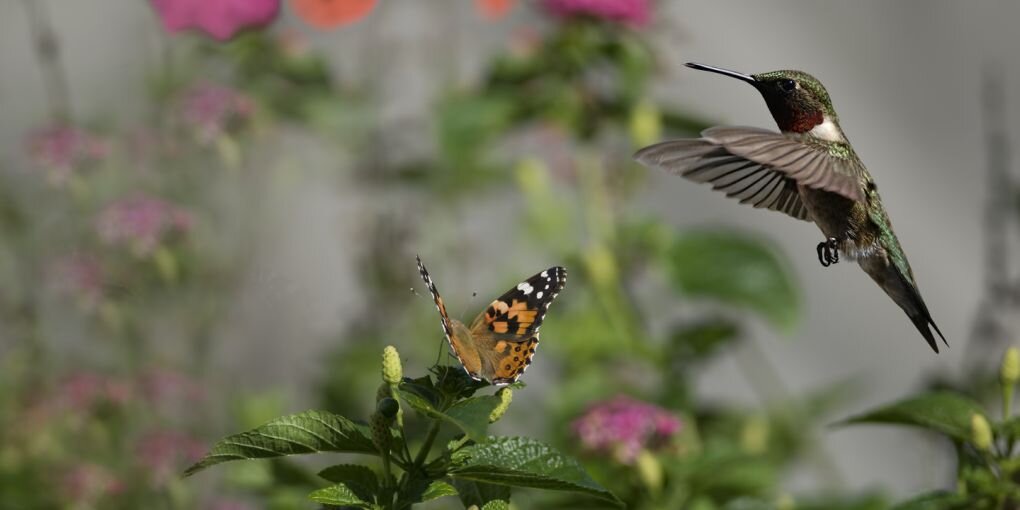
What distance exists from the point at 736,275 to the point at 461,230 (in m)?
0.95

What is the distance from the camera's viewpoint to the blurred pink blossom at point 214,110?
5.09ft

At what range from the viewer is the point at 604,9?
136cm

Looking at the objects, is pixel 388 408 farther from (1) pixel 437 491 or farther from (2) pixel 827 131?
(2) pixel 827 131

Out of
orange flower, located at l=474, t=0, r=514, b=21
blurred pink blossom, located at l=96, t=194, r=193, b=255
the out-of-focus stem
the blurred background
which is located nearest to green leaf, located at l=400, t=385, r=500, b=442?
the blurred background

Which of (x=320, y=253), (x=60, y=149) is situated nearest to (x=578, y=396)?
(x=60, y=149)

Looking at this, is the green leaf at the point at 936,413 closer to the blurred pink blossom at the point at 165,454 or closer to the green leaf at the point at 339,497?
the green leaf at the point at 339,497

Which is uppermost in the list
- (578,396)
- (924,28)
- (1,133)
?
(1,133)

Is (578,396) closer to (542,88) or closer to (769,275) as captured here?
(769,275)

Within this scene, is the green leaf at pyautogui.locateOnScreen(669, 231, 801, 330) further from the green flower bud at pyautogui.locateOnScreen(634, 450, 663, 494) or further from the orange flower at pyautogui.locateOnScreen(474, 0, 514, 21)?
the orange flower at pyautogui.locateOnScreen(474, 0, 514, 21)

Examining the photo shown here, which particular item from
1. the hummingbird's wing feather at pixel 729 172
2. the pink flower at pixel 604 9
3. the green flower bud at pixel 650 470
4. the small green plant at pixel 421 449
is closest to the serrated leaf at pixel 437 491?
Result: the small green plant at pixel 421 449

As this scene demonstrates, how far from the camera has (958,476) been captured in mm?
741

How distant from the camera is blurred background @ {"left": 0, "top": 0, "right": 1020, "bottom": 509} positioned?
139cm

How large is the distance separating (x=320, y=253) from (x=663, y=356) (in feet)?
4.50

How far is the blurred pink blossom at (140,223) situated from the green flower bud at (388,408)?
1.01 m
